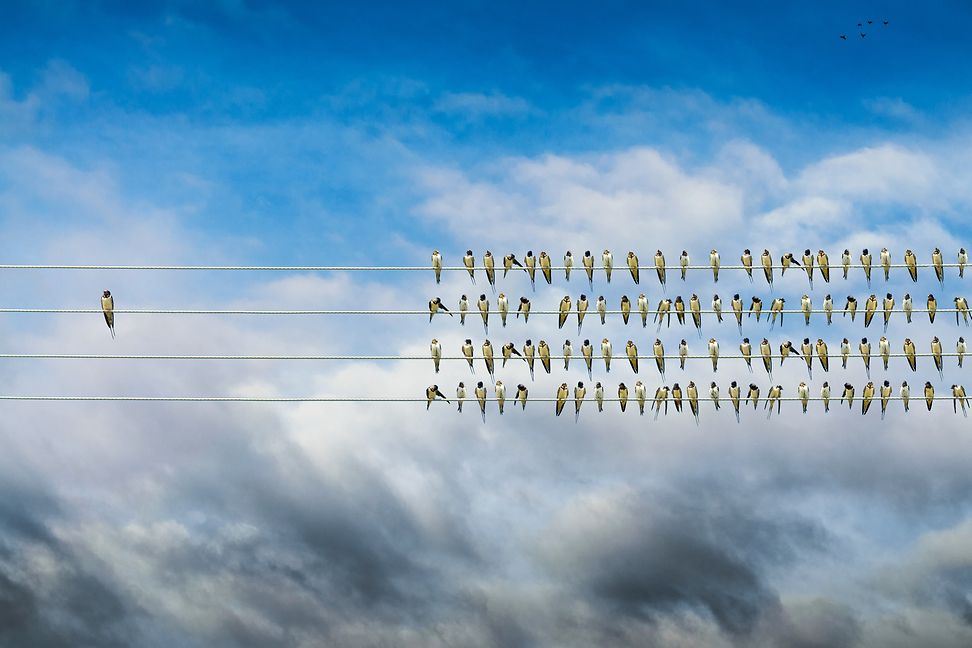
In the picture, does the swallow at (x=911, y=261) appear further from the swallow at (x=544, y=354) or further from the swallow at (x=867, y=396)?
the swallow at (x=544, y=354)

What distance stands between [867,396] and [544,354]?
382 inches

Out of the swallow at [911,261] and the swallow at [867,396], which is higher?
the swallow at [911,261]

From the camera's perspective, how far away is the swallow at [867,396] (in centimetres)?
4195

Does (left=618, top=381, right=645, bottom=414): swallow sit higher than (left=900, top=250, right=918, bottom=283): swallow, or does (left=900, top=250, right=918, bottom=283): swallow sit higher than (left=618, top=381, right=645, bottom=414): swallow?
(left=900, top=250, right=918, bottom=283): swallow

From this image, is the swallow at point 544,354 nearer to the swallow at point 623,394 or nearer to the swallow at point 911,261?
the swallow at point 623,394

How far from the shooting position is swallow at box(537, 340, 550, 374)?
40.7m

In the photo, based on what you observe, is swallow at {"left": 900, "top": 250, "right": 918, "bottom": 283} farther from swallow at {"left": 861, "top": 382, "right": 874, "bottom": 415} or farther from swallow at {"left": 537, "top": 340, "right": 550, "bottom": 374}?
swallow at {"left": 537, "top": 340, "right": 550, "bottom": 374}

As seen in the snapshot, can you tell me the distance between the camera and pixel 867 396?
139ft

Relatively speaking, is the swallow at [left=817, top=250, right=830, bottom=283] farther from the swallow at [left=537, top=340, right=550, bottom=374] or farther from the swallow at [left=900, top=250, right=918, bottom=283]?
the swallow at [left=537, top=340, right=550, bottom=374]

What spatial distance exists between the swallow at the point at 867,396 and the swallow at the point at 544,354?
9220 millimetres

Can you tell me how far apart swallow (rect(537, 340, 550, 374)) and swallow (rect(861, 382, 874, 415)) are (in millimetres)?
9220

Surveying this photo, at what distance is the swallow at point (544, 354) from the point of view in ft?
134

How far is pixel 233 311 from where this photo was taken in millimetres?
32500

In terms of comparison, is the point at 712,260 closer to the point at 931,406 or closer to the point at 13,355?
the point at 931,406
